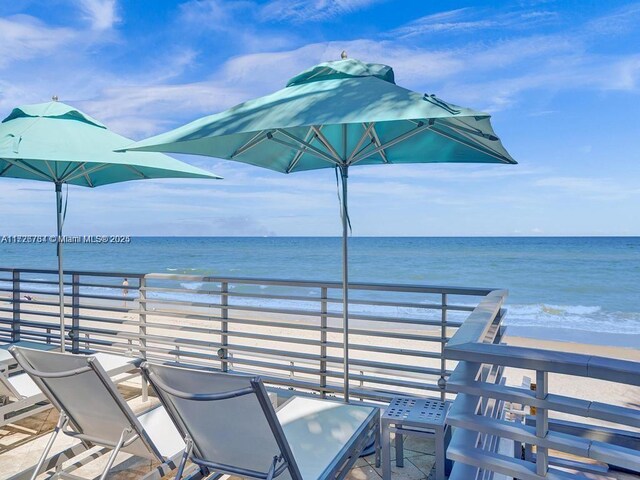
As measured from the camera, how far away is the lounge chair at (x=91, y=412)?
2082 mm

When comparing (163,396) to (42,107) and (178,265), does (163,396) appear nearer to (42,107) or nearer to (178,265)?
(42,107)

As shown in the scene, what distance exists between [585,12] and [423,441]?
76.6 feet

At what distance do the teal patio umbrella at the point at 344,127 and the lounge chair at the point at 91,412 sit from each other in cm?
116

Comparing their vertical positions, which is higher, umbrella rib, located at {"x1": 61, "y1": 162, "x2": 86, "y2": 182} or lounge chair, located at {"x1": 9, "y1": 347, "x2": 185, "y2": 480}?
umbrella rib, located at {"x1": 61, "y1": 162, "x2": 86, "y2": 182}

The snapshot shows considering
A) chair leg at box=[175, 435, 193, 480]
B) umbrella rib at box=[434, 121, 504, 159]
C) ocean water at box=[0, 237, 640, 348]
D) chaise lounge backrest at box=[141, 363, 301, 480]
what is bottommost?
ocean water at box=[0, 237, 640, 348]

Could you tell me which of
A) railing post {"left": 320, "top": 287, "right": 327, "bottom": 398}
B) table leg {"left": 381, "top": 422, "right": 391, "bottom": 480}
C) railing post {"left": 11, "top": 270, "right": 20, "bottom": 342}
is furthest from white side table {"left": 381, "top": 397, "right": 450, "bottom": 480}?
railing post {"left": 11, "top": 270, "right": 20, "bottom": 342}

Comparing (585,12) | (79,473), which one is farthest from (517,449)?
(585,12)

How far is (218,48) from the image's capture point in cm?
1780

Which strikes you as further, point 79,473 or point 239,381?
point 79,473

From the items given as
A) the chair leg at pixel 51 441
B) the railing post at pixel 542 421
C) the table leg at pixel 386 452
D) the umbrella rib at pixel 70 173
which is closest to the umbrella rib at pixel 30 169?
the umbrella rib at pixel 70 173

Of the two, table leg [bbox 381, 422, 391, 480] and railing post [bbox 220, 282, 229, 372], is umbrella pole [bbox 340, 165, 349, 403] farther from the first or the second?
railing post [bbox 220, 282, 229, 372]

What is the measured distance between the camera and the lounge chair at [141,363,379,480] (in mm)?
1738

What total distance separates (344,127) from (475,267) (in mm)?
26459

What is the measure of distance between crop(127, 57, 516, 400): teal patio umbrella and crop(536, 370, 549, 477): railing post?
1.04 metres
